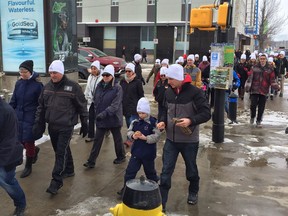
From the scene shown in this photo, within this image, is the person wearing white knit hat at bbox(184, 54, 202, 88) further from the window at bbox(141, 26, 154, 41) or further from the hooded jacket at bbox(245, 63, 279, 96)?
the window at bbox(141, 26, 154, 41)

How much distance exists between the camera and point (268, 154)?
704 cm

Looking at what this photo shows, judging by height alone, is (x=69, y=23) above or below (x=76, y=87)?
above

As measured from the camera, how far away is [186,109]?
4262 millimetres

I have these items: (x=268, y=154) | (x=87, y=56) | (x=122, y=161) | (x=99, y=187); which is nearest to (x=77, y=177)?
(x=99, y=187)

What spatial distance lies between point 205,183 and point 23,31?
5.83 m

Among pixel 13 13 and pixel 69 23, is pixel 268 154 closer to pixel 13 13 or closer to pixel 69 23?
pixel 69 23

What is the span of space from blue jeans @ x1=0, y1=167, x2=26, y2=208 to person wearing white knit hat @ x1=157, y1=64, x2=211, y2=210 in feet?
5.12

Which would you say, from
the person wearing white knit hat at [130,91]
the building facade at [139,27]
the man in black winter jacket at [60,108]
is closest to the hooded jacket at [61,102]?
the man in black winter jacket at [60,108]

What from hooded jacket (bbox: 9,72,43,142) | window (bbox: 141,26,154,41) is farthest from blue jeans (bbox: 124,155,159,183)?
window (bbox: 141,26,154,41)

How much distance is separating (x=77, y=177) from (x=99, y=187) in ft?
1.66

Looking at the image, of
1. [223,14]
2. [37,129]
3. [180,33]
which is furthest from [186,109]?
[180,33]

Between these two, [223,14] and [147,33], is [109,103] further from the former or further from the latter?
[147,33]

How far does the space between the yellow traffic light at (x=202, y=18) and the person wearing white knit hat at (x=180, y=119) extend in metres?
3.14

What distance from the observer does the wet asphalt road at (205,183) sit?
459 cm
